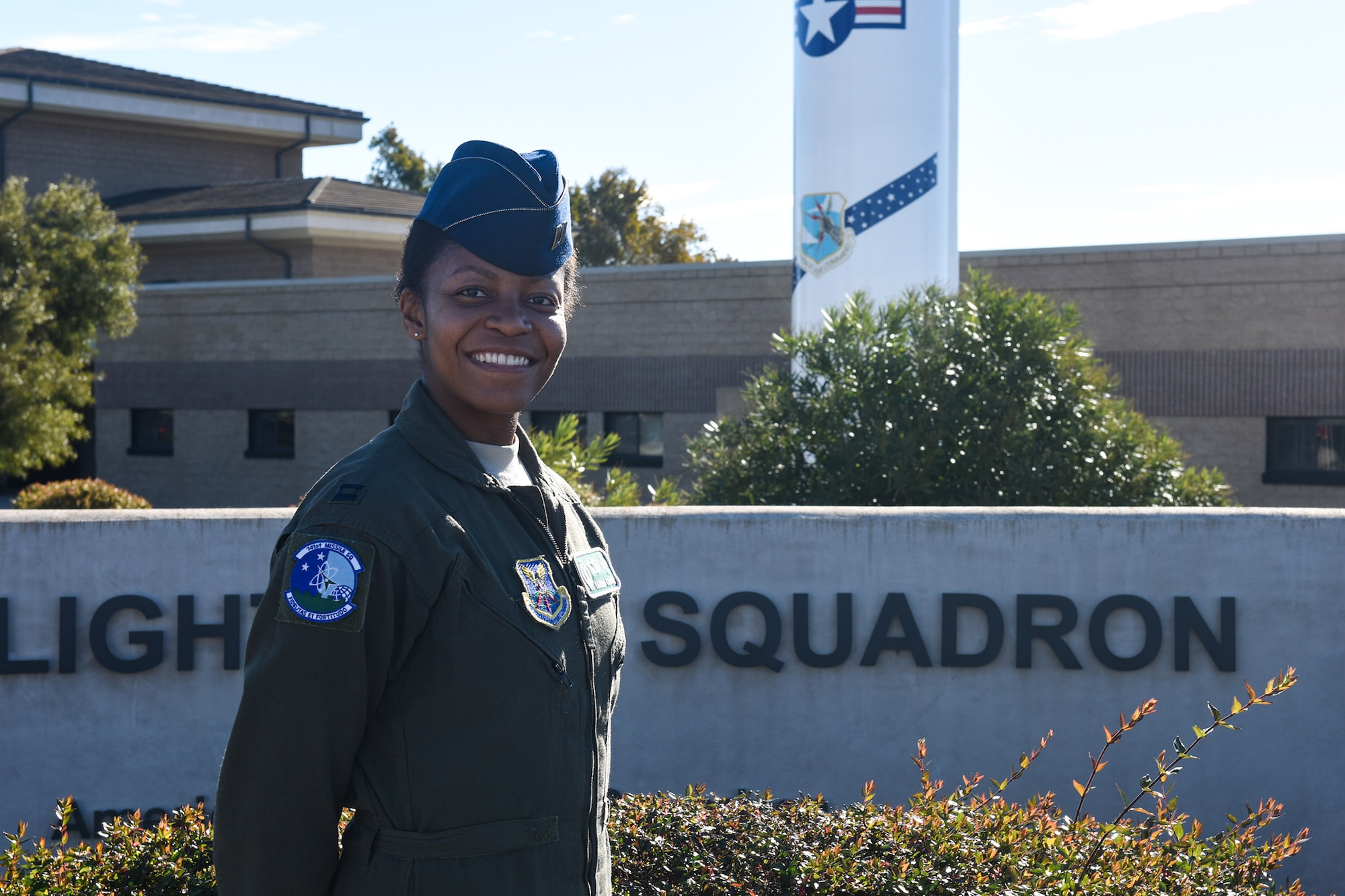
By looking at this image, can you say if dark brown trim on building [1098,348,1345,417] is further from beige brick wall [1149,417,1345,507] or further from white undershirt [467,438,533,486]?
white undershirt [467,438,533,486]

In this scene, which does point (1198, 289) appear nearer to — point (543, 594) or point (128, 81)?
point (543, 594)

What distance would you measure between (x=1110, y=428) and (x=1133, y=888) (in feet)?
16.0

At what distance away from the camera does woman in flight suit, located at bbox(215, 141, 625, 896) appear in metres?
1.96

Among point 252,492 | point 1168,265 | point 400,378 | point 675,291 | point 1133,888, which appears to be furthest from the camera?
point 252,492

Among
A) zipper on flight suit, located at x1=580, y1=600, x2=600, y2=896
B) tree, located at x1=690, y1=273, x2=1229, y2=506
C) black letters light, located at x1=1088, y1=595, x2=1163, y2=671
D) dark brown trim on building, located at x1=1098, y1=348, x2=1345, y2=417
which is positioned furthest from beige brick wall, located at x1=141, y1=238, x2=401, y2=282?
zipper on flight suit, located at x1=580, y1=600, x2=600, y2=896

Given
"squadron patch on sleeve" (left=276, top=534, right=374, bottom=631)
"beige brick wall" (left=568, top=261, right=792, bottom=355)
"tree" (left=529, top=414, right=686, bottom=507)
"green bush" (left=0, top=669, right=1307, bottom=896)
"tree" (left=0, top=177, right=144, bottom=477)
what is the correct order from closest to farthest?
"squadron patch on sleeve" (left=276, top=534, right=374, bottom=631)
"green bush" (left=0, top=669, right=1307, bottom=896)
"tree" (left=529, top=414, right=686, bottom=507)
"tree" (left=0, top=177, right=144, bottom=477)
"beige brick wall" (left=568, top=261, right=792, bottom=355)

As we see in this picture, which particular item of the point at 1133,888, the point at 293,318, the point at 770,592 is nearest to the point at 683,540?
the point at 770,592

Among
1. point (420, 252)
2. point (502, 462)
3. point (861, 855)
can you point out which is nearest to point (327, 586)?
point (502, 462)

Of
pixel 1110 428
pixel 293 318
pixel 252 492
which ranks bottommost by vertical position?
pixel 252 492

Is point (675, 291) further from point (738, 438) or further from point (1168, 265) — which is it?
point (738, 438)

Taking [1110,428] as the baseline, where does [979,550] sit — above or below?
below

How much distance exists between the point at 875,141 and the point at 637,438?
11.3 metres

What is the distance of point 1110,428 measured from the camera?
26.7ft

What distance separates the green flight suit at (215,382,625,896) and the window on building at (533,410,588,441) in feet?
66.5
